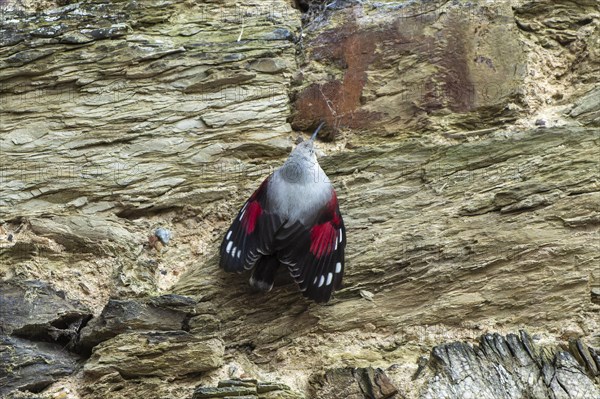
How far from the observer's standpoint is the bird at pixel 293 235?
17.4 feet

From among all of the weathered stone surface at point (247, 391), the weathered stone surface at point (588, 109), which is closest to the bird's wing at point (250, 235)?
the weathered stone surface at point (247, 391)

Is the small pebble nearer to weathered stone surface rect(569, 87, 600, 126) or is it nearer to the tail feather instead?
the tail feather

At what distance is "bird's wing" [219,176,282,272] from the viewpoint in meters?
5.31

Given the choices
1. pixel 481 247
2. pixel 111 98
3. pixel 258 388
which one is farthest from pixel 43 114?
pixel 481 247

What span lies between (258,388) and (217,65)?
96.7 inches

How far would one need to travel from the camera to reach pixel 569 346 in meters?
5.09

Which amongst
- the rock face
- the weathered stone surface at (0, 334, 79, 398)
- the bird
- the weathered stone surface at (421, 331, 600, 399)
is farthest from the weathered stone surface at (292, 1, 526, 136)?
the weathered stone surface at (0, 334, 79, 398)

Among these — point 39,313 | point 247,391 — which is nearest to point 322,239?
point 247,391

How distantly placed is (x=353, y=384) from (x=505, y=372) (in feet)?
2.79

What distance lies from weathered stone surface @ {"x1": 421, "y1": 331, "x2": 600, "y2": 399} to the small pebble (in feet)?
6.20

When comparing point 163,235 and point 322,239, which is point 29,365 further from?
point 322,239

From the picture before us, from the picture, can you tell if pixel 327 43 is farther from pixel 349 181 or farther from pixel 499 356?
pixel 499 356

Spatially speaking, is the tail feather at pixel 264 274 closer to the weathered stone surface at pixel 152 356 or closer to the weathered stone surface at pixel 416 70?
the weathered stone surface at pixel 152 356

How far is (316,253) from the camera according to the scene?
5328 millimetres
